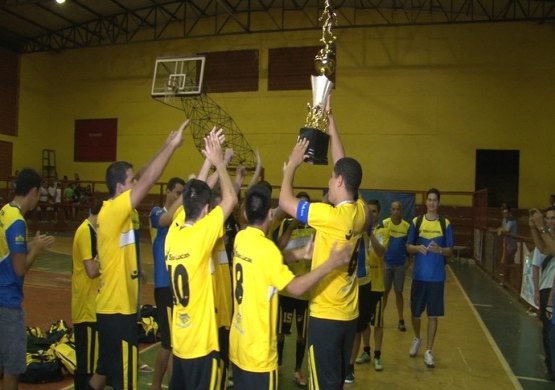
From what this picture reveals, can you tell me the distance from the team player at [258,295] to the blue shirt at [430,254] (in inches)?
155

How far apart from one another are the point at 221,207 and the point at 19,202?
1822 mm

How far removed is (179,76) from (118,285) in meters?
17.1

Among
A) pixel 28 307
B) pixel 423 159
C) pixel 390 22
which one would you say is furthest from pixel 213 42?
pixel 28 307

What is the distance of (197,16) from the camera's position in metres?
23.6

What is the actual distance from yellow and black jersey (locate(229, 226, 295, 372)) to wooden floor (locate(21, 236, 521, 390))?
277cm

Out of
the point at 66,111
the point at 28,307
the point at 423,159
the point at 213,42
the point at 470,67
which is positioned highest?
the point at 213,42

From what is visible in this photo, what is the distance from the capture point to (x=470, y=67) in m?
20.7

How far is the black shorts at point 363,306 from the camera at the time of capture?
243 inches

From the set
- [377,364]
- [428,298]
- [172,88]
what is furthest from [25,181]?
[172,88]

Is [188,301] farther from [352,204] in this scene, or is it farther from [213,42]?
[213,42]

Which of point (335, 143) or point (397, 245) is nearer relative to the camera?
point (335, 143)

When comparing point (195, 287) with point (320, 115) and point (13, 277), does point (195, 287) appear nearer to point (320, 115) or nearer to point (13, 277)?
point (13, 277)

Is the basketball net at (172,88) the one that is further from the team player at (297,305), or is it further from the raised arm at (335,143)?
the raised arm at (335,143)

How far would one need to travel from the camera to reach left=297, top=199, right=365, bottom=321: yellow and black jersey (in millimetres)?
3635
